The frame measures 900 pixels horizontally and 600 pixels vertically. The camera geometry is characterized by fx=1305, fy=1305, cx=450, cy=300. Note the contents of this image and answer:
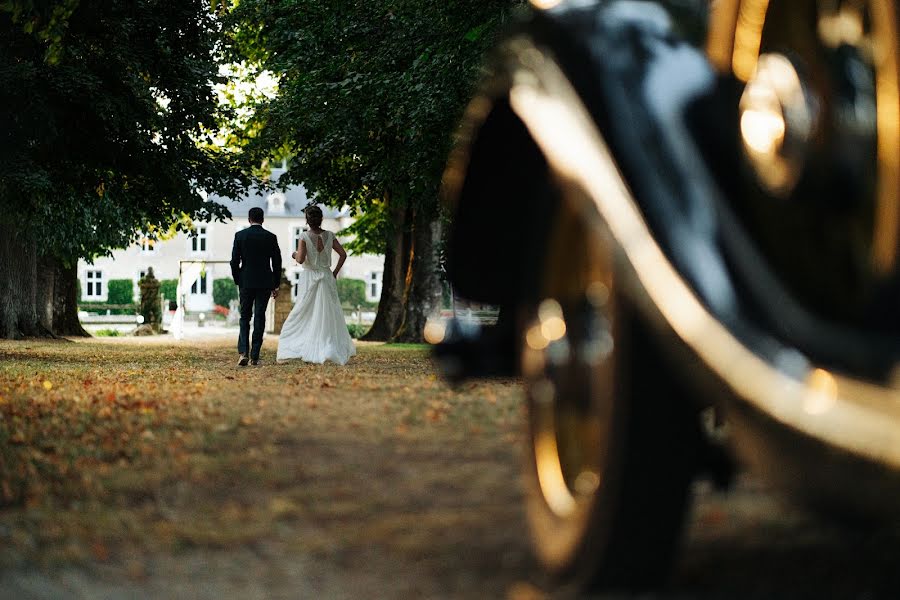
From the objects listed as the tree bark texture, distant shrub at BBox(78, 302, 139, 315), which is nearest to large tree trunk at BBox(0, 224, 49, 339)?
the tree bark texture

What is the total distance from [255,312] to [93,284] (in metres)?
74.8

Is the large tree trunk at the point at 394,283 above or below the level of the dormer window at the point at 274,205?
below

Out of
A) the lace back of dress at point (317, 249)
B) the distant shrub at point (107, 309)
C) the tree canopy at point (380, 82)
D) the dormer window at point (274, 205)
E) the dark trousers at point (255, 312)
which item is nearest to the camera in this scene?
the tree canopy at point (380, 82)

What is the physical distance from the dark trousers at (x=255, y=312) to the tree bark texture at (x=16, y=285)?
47.3 feet

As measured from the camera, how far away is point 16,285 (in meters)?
30.7

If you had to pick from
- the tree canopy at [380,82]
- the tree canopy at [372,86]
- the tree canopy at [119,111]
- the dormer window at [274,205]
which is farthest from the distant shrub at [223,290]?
the tree canopy at [380,82]

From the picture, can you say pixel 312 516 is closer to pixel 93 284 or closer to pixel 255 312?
pixel 255 312

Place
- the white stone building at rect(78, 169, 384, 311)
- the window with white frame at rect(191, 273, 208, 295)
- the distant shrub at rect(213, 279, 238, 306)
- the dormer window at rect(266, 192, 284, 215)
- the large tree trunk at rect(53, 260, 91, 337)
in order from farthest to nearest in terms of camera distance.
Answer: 1. the dormer window at rect(266, 192, 284, 215)
2. the white stone building at rect(78, 169, 384, 311)
3. the window with white frame at rect(191, 273, 208, 295)
4. the distant shrub at rect(213, 279, 238, 306)
5. the large tree trunk at rect(53, 260, 91, 337)

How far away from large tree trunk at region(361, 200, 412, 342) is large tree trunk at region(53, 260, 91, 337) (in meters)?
9.00

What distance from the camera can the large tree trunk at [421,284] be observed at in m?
29.4

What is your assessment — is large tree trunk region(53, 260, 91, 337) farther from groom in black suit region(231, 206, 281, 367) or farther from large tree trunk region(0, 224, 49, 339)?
groom in black suit region(231, 206, 281, 367)

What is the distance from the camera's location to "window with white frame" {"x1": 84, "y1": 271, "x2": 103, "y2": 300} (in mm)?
87500

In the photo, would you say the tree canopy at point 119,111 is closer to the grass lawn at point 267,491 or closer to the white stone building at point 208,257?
the grass lawn at point 267,491

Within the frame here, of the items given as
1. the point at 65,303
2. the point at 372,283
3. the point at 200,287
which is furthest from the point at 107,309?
the point at 372,283
